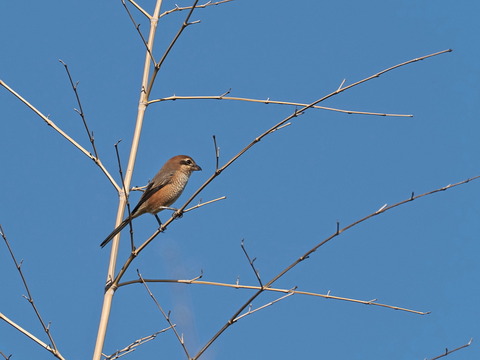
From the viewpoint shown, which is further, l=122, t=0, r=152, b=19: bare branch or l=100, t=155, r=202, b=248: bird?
l=100, t=155, r=202, b=248: bird

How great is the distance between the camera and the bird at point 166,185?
5.81 meters

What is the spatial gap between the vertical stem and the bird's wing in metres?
2.32

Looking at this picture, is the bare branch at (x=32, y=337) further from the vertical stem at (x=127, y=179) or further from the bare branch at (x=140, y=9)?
the bare branch at (x=140, y=9)

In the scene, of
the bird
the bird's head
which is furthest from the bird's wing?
the bird's head

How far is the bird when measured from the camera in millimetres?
5809

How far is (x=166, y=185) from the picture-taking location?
236 inches

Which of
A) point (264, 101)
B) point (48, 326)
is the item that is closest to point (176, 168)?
point (264, 101)

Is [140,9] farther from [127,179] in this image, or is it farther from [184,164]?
[184,164]

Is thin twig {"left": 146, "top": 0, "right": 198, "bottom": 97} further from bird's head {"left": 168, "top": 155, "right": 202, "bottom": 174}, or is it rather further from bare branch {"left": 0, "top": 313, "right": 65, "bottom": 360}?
bird's head {"left": 168, "top": 155, "right": 202, "bottom": 174}

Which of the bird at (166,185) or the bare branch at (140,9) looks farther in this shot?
the bird at (166,185)

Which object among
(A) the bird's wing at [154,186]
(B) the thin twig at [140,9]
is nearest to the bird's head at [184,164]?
(A) the bird's wing at [154,186]

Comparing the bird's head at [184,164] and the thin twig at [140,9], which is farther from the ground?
the thin twig at [140,9]

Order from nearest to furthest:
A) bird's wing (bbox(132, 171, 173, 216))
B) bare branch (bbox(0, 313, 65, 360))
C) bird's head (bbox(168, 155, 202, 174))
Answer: bare branch (bbox(0, 313, 65, 360)) < bird's wing (bbox(132, 171, 173, 216)) < bird's head (bbox(168, 155, 202, 174))

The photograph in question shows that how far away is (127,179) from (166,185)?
281 cm
